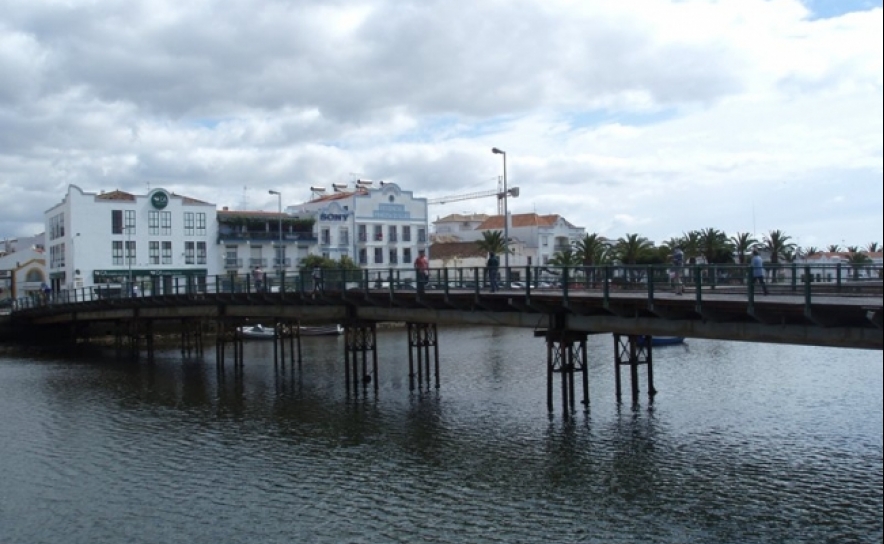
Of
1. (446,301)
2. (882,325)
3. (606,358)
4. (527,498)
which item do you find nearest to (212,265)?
(606,358)

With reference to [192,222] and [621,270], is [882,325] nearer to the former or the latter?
[621,270]

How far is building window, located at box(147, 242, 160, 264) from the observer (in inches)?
3167

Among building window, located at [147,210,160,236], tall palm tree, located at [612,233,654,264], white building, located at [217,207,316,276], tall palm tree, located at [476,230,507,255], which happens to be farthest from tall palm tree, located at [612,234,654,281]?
building window, located at [147,210,160,236]

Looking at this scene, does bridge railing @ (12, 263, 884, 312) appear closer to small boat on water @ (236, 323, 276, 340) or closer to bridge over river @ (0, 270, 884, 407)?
bridge over river @ (0, 270, 884, 407)

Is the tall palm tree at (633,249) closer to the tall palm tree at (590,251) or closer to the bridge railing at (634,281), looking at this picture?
the tall palm tree at (590,251)

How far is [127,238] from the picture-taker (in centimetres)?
7950

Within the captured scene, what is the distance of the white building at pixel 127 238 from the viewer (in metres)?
77.6

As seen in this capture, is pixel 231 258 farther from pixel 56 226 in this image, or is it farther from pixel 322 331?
pixel 56 226

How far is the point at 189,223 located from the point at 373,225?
19.1 metres

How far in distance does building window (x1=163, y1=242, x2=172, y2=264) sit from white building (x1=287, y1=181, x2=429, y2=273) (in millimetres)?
A: 14748

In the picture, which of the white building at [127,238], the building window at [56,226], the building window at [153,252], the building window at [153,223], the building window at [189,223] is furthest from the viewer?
the building window at [189,223]

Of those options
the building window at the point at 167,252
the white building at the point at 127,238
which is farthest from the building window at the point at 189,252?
the building window at the point at 167,252

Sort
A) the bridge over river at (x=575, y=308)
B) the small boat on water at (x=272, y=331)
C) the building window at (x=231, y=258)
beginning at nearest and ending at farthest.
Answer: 1. the bridge over river at (x=575, y=308)
2. the small boat on water at (x=272, y=331)
3. the building window at (x=231, y=258)

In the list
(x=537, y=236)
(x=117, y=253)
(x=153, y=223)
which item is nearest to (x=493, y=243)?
(x=537, y=236)
